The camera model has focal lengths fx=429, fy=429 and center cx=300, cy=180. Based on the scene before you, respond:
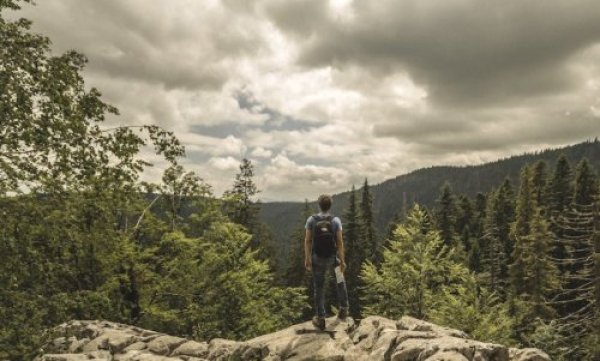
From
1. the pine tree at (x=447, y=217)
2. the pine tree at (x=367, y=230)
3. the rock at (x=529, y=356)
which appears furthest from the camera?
the pine tree at (x=447, y=217)

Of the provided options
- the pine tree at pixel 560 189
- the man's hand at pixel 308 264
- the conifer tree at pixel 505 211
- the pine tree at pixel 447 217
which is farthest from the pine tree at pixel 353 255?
the man's hand at pixel 308 264

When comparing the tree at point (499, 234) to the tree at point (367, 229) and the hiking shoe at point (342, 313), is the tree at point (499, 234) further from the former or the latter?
the hiking shoe at point (342, 313)

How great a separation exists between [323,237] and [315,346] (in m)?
2.50

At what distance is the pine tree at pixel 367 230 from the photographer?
5425 centimetres

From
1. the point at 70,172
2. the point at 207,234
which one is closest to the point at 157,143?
the point at 70,172

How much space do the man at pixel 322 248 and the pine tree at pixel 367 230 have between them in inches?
1688

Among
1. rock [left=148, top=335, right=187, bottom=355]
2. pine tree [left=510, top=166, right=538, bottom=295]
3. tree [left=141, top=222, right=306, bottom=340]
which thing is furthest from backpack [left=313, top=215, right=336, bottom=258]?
pine tree [left=510, top=166, right=538, bottom=295]

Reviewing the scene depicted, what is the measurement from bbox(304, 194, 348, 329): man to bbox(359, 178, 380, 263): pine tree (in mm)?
42882

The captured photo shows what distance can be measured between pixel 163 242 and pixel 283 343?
37.4 ft

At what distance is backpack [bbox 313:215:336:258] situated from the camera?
1032 cm

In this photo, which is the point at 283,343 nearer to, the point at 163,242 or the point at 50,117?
the point at 50,117

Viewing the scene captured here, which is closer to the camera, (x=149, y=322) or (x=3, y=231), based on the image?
(x=3, y=231)

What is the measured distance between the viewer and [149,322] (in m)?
21.4

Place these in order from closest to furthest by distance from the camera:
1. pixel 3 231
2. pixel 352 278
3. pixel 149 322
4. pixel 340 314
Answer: pixel 3 231
pixel 340 314
pixel 149 322
pixel 352 278
